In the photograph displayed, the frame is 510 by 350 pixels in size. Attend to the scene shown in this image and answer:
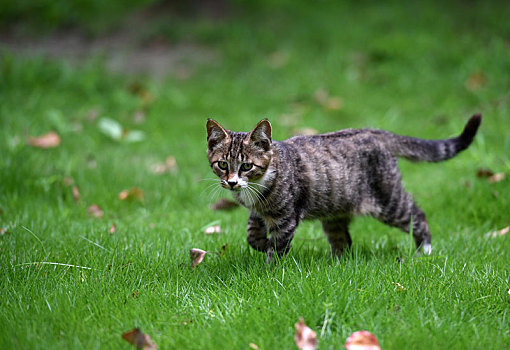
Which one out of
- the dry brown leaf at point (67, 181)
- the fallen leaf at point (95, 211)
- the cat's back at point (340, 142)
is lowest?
the fallen leaf at point (95, 211)

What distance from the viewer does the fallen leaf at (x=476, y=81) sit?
789 cm

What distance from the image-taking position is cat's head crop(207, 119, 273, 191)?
11.2 feet

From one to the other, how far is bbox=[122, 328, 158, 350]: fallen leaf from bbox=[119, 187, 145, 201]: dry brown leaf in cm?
263

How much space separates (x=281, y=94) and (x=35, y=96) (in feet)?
13.1

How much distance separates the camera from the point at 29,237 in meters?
3.78

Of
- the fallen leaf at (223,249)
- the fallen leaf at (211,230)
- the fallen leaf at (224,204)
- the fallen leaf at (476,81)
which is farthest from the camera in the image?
the fallen leaf at (476,81)

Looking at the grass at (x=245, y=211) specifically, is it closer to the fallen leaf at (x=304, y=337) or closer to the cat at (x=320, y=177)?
the fallen leaf at (x=304, y=337)

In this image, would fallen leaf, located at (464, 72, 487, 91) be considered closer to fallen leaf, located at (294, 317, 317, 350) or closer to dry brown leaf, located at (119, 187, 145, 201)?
dry brown leaf, located at (119, 187, 145, 201)

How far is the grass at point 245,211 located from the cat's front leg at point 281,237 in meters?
0.12

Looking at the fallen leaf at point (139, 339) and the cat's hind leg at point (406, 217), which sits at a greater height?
the cat's hind leg at point (406, 217)

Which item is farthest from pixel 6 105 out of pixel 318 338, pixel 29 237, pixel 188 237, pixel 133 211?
pixel 318 338

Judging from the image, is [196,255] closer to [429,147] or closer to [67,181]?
[429,147]

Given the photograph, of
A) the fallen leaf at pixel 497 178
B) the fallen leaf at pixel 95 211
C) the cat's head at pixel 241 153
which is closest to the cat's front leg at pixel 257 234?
the cat's head at pixel 241 153

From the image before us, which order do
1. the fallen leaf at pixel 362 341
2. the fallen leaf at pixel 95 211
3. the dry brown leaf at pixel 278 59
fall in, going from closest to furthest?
1. the fallen leaf at pixel 362 341
2. the fallen leaf at pixel 95 211
3. the dry brown leaf at pixel 278 59
